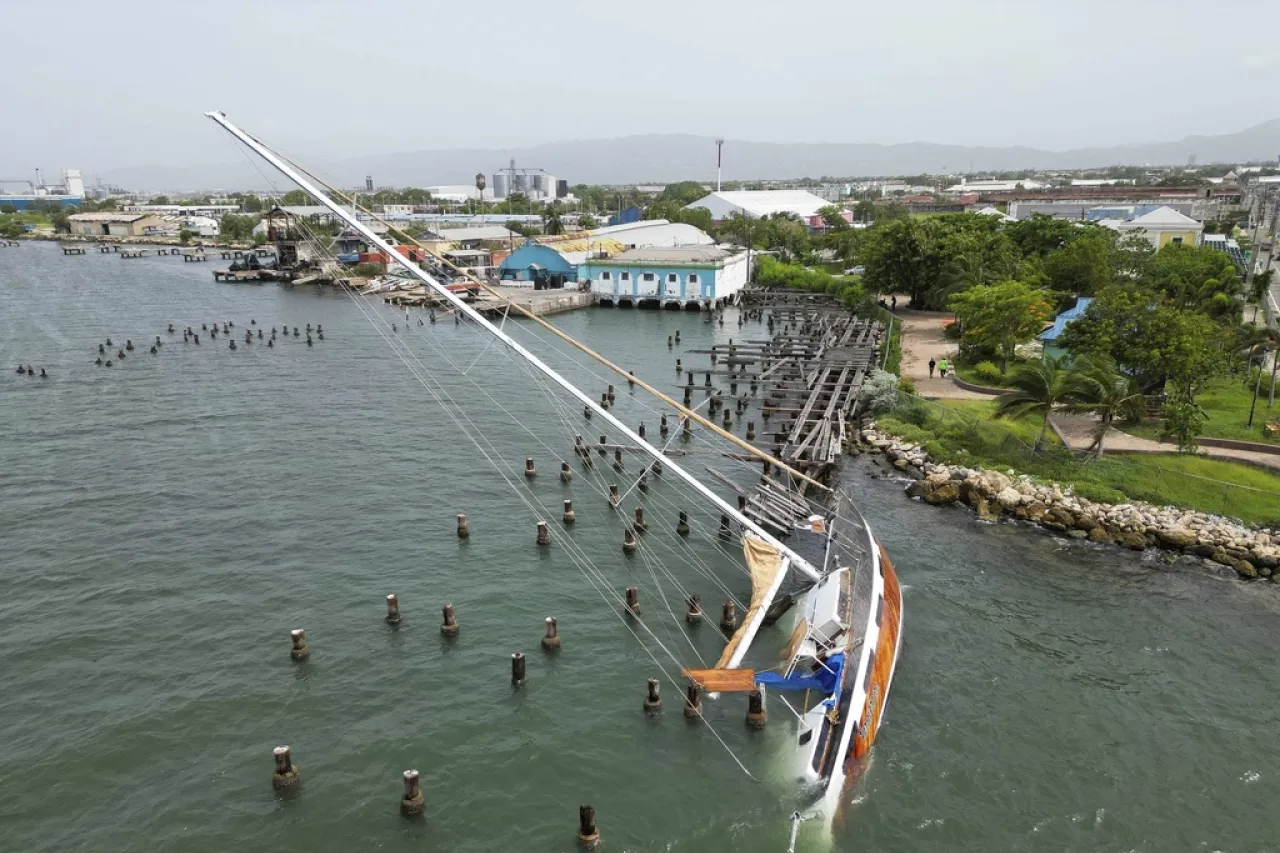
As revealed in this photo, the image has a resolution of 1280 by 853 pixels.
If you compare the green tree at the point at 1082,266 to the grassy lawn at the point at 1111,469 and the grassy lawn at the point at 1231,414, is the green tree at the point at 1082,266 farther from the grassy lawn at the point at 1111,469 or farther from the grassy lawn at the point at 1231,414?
the grassy lawn at the point at 1111,469

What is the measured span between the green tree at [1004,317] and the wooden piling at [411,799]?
4607 cm

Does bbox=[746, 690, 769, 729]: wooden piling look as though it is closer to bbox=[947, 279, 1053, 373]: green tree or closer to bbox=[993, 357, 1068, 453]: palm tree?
bbox=[993, 357, 1068, 453]: palm tree

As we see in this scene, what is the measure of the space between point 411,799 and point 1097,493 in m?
29.9

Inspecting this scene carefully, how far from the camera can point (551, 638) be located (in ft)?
84.1

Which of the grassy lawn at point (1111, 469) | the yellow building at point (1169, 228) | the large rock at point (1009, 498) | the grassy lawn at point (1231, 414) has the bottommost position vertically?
the large rock at point (1009, 498)

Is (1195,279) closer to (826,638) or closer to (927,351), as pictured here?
(927,351)

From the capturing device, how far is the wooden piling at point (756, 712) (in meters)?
22.0

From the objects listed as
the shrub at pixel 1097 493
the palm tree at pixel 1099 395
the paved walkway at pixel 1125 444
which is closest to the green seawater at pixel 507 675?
the shrub at pixel 1097 493

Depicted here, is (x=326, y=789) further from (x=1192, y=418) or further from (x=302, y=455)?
(x=1192, y=418)

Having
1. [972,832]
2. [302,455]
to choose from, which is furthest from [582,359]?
[972,832]

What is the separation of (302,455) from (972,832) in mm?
36301

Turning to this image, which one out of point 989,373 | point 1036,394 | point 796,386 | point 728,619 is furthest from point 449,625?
point 989,373

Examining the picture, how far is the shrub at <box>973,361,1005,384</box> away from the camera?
2035 inches

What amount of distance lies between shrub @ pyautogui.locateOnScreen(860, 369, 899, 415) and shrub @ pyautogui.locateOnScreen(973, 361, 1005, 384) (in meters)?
6.21
